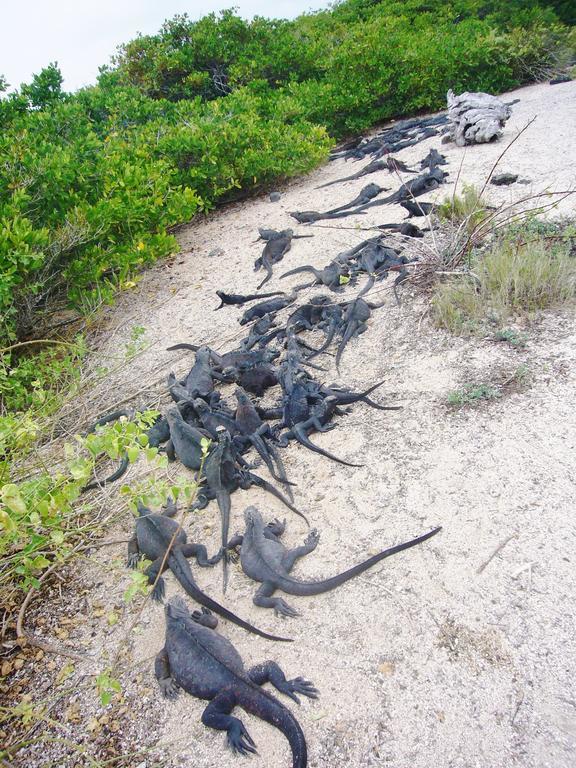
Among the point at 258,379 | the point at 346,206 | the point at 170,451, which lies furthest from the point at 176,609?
the point at 346,206

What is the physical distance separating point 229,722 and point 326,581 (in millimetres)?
719

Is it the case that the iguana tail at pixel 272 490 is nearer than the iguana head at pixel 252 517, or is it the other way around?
the iguana head at pixel 252 517

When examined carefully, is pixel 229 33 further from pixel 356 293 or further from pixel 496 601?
pixel 496 601

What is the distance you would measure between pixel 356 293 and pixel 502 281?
1581 millimetres

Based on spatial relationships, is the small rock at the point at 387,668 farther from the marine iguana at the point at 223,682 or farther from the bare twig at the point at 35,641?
the bare twig at the point at 35,641

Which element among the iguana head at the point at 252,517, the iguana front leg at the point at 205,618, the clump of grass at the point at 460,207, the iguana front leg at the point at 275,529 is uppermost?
the clump of grass at the point at 460,207

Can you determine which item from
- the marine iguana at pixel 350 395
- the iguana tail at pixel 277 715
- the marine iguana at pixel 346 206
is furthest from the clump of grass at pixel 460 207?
the iguana tail at pixel 277 715

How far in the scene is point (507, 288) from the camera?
4.07 m

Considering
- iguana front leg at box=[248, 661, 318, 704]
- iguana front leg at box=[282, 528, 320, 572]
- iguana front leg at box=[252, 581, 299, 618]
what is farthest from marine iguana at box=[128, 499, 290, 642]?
iguana front leg at box=[248, 661, 318, 704]

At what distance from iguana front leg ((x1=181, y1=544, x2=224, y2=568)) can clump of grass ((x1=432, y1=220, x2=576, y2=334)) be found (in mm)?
2455

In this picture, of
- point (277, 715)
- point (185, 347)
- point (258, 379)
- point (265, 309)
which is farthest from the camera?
point (265, 309)

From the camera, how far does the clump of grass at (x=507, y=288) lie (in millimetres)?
4012

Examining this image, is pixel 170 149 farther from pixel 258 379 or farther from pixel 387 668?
pixel 387 668

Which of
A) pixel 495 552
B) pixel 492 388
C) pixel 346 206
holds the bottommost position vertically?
pixel 495 552
